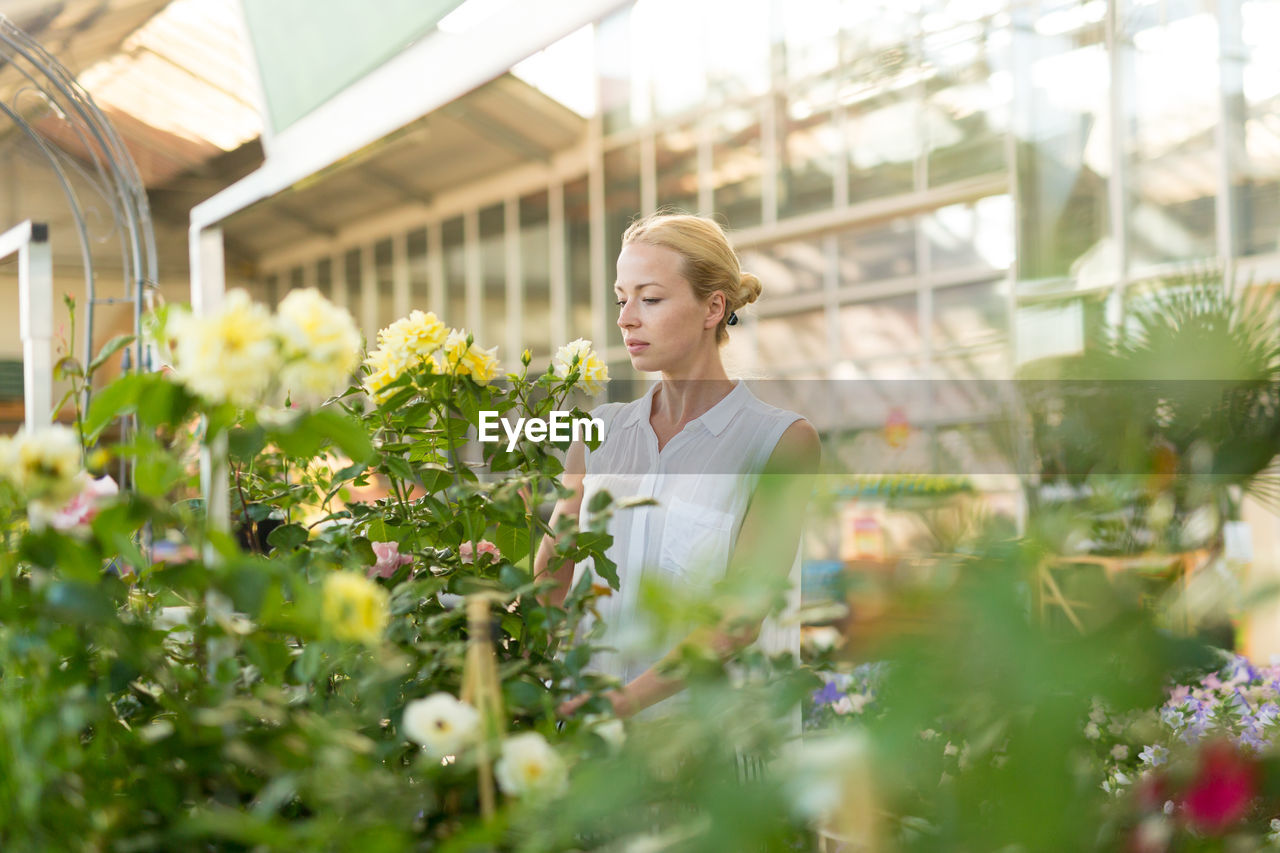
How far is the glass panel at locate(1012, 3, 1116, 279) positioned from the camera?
4328 mm

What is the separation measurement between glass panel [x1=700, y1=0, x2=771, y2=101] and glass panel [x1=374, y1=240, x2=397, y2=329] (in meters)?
3.14

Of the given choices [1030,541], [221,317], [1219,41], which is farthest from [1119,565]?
[1219,41]

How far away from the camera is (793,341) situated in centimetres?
566

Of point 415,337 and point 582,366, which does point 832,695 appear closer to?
point 582,366

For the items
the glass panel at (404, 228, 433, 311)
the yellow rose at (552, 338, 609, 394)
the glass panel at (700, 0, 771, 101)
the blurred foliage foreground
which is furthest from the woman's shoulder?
the glass panel at (404, 228, 433, 311)

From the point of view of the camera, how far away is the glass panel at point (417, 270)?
757cm

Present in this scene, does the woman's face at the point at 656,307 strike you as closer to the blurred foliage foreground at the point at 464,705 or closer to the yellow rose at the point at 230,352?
the blurred foliage foreground at the point at 464,705

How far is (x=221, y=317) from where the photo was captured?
476mm

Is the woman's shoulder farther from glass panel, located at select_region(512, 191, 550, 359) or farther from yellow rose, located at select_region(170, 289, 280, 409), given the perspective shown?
glass panel, located at select_region(512, 191, 550, 359)

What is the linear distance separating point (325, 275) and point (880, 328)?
16.9 feet

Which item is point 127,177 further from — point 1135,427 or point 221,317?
point 1135,427

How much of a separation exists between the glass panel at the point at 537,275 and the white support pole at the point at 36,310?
4.71 meters

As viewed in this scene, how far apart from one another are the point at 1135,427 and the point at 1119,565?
4.3 inches

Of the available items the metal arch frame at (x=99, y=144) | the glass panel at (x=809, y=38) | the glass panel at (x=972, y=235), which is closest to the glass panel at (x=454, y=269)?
the glass panel at (x=809, y=38)
